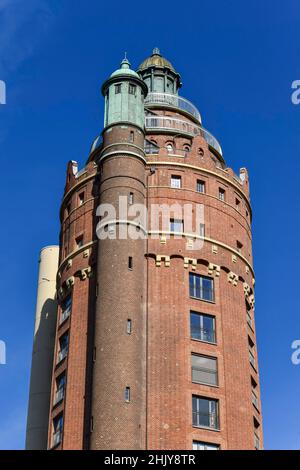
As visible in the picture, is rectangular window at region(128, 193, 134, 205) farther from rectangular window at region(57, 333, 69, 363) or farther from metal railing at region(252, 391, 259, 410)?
metal railing at region(252, 391, 259, 410)

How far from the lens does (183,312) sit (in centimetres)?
6144

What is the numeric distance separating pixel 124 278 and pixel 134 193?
7.85 metres

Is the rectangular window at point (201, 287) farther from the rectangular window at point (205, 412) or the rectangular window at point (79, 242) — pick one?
the rectangular window at point (79, 242)

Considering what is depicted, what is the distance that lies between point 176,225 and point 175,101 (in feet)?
62.0

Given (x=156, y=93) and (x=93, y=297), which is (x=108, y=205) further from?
(x=156, y=93)

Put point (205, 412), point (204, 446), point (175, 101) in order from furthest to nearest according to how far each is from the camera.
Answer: point (175, 101), point (205, 412), point (204, 446)

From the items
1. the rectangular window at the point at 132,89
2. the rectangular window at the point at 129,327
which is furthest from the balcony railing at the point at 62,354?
the rectangular window at the point at 132,89

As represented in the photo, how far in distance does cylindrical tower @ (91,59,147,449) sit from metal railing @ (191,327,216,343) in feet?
12.4

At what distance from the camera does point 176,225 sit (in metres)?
66.2

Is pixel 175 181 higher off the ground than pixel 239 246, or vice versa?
pixel 175 181

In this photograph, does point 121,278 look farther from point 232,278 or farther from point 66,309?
point 232,278

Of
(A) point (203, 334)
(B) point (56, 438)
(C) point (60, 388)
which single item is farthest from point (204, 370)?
(B) point (56, 438)

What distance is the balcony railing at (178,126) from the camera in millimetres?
73625
